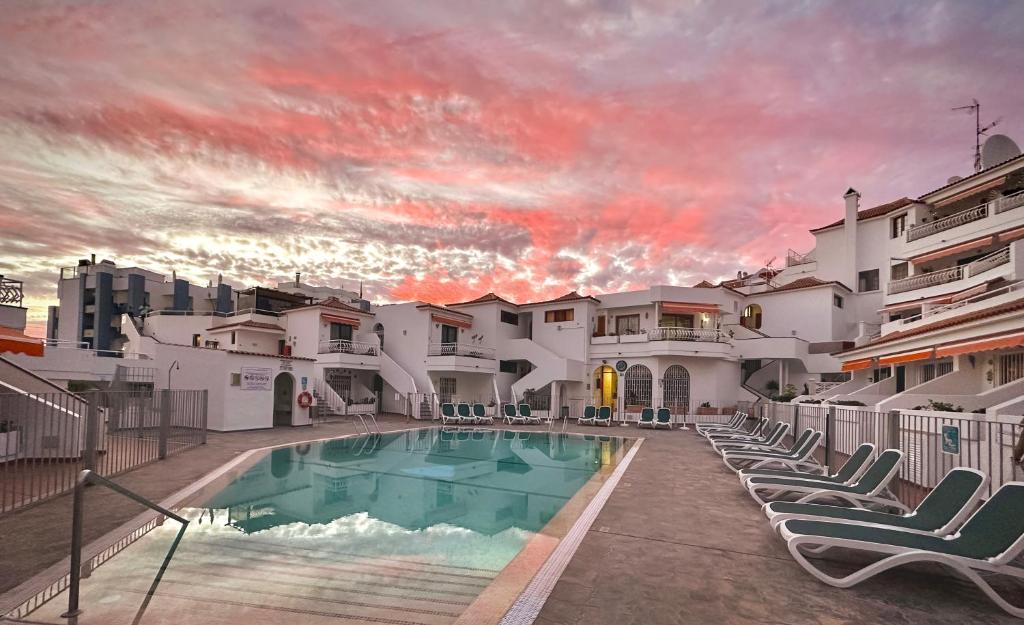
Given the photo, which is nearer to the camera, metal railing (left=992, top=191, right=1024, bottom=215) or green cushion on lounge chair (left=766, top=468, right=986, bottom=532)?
green cushion on lounge chair (left=766, top=468, right=986, bottom=532)

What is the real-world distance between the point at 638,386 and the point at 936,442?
73.5ft

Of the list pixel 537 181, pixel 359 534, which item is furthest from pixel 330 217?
pixel 359 534

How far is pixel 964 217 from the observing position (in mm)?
25359

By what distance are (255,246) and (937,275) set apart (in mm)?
32522

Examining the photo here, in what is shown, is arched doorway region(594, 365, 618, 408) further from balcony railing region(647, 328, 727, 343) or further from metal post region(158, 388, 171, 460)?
metal post region(158, 388, 171, 460)

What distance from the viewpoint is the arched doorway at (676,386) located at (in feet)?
96.1

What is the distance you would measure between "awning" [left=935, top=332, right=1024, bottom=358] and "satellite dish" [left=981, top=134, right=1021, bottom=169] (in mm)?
25195

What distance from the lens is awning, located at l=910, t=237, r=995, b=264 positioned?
78.5ft

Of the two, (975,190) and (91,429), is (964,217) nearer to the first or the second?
(975,190)

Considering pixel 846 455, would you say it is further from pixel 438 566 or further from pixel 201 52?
pixel 201 52

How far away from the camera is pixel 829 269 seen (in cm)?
3422

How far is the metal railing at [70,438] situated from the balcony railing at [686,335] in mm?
21478

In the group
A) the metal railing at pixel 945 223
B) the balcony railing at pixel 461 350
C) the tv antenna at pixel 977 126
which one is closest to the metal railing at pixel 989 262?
the metal railing at pixel 945 223

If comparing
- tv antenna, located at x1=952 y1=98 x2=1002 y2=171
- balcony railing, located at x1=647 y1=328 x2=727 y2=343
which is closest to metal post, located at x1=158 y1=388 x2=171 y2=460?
balcony railing, located at x1=647 y1=328 x2=727 y2=343
